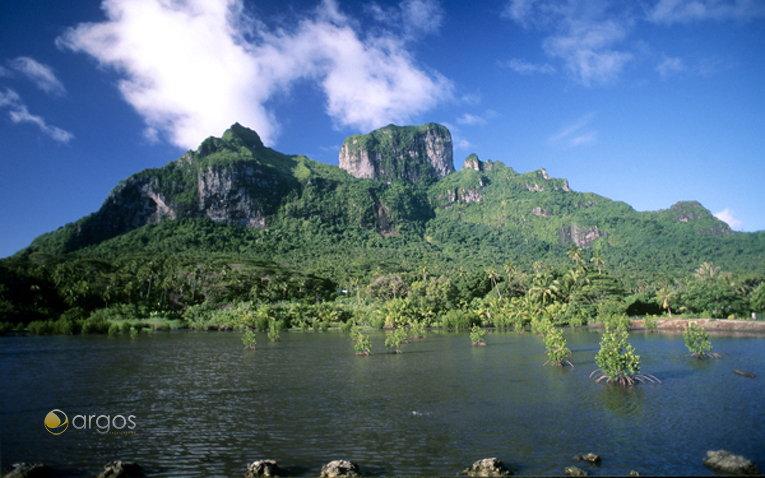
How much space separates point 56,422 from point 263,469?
1137 centimetres

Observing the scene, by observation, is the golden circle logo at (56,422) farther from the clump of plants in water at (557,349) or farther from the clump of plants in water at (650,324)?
the clump of plants in water at (650,324)

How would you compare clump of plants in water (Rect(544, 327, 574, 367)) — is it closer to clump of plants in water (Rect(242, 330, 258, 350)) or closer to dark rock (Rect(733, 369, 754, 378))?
dark rock (Rect(733, 369, 754, 378))

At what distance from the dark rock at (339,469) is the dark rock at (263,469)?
4.02 ft

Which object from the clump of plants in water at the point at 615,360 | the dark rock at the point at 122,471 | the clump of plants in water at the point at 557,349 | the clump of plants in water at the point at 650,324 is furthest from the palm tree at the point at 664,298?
the dark rock at the point at 122,471

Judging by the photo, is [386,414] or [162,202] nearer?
[386,414]

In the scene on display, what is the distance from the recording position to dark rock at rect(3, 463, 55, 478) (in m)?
10.8

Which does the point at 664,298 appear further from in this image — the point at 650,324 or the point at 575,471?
the point at 575,471

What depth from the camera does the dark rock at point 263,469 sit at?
433 inches

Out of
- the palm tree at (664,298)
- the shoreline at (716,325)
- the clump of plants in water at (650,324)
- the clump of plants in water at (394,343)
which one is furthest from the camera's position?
the palm tree at (664,298)

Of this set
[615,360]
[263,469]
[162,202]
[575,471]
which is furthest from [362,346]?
[162,202]

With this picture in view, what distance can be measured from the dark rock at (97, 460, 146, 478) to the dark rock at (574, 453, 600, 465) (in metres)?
12.3

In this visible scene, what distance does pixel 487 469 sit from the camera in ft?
35.6

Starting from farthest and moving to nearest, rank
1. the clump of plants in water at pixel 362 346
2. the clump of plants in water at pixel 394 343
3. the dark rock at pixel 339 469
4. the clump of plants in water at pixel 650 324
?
the clump of plants in water at pixel 650 324 → the clump of plants in water at pixel 394 343 → the clump of plants in water at pixel 362 346 → the dark rock at pixel 339 469

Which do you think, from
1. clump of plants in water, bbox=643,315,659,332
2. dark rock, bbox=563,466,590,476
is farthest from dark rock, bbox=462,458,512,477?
clump of plants in water, bbox=643,315,659,332
